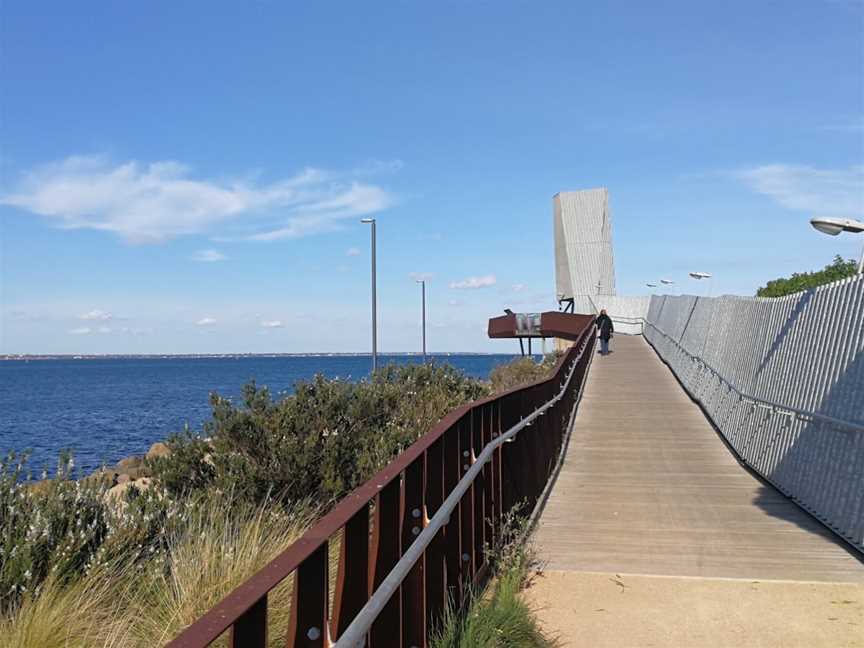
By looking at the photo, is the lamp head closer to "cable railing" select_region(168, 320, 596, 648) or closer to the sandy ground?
"cable railing" select_region(168, 320, 596, 648)

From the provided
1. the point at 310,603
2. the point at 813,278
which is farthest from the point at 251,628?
the point at 813,278

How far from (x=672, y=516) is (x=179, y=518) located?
506 centimetres

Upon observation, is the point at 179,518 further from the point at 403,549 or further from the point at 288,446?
the point at 288,446

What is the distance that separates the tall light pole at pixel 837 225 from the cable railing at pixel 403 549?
20.2ft

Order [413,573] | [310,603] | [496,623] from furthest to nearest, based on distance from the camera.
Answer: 1. [496,623]
2. [413,573]
3. [310,603]

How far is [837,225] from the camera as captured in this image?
12836 millimetres

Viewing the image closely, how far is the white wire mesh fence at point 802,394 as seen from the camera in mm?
8793

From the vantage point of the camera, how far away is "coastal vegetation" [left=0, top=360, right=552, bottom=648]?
5730 mm

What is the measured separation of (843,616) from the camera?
6.31 m

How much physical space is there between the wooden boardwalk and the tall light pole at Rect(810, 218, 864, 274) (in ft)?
11.5

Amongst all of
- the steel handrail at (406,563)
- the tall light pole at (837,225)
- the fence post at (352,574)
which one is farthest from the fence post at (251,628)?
the tall light pole at (837,225)

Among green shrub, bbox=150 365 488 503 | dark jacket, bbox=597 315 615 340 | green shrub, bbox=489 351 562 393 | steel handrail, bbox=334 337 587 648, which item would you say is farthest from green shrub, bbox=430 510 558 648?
dark jacket, bbox=597 315 615 340

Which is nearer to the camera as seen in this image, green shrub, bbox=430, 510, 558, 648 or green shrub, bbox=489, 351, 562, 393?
green shrub, bbox=430, 510, 558, 648

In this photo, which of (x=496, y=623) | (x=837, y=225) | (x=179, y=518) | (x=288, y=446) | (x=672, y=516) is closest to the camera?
(x=496, y=623)
